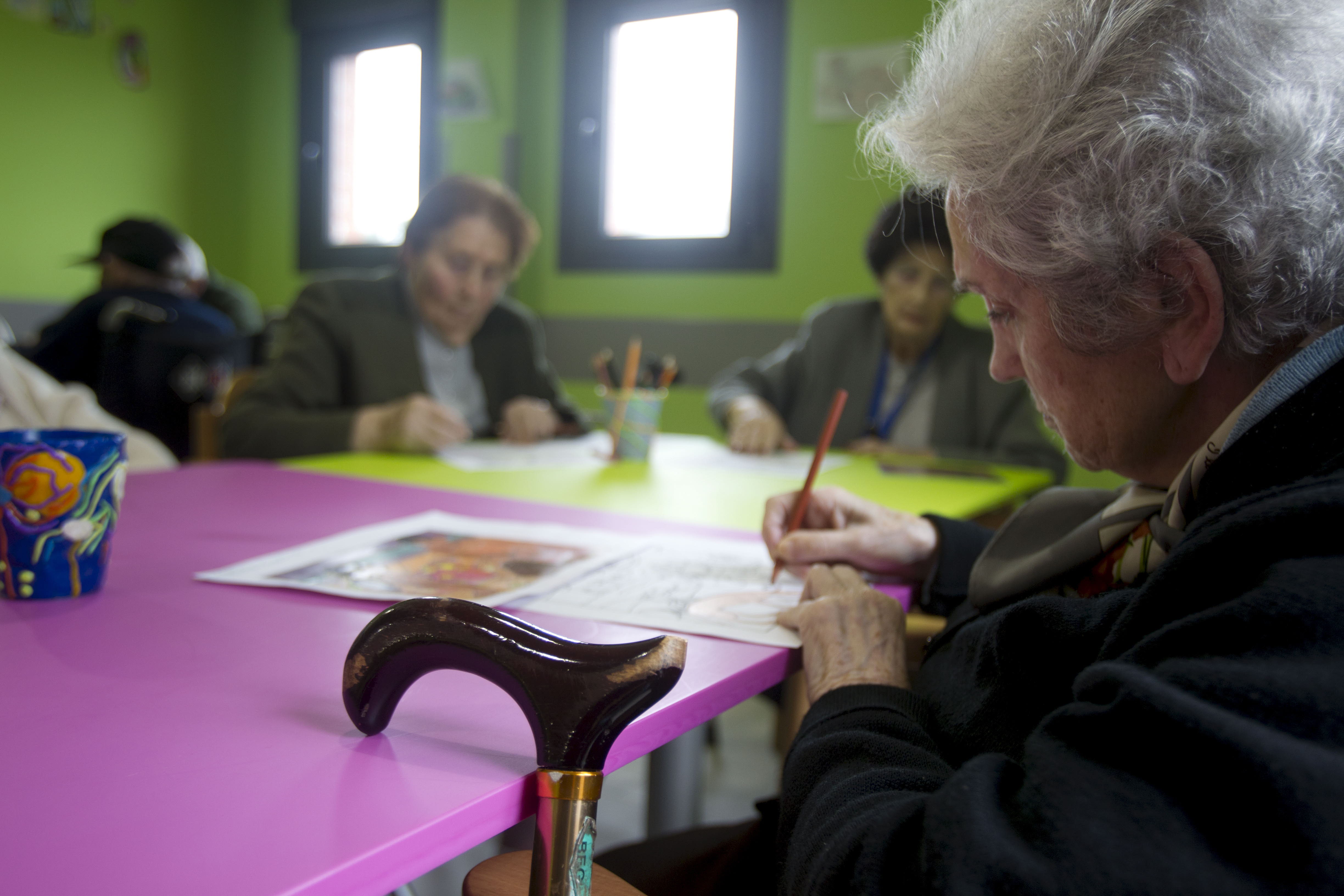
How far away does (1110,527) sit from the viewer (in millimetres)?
728

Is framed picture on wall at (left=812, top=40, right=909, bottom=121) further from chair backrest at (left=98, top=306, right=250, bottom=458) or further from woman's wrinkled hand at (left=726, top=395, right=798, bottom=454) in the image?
chair backrest at (left=98, top=306, right=250, bottom=458)

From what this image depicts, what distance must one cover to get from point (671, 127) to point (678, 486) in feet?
8.72

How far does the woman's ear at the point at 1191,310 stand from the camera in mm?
574

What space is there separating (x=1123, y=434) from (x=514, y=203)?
1.92 m

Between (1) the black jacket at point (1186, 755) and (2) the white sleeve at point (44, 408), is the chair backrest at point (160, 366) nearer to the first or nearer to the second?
(2) the white sleeve at point (44, 408)

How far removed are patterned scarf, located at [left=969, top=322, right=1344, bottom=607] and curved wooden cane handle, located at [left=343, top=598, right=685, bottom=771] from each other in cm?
31

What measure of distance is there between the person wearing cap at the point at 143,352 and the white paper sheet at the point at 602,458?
70.0 inches

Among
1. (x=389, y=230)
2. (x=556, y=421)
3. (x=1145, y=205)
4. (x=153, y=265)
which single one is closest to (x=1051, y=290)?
(x=1145, y=205)

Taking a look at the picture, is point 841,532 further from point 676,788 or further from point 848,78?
point 848,78

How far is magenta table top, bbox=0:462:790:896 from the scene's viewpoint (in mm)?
387

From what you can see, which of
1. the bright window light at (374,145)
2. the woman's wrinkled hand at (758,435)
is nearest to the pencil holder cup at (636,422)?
the woman's wrinkled hand at (758,435)

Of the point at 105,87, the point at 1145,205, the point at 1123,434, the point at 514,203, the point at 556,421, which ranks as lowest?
the point at 556,421

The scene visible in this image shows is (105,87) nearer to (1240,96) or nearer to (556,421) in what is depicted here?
(556,421)

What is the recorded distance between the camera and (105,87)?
447 centimetres
